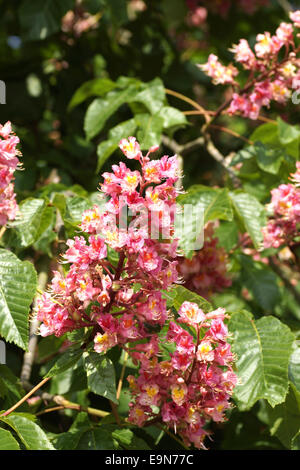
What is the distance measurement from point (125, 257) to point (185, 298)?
1.07 ft

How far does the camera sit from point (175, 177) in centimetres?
153

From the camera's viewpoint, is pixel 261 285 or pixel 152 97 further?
pixel 261 285

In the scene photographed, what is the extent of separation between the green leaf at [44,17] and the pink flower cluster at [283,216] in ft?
4.94

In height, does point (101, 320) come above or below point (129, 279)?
below

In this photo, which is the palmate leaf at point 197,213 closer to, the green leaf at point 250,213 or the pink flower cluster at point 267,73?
the green leaf at point 250,213

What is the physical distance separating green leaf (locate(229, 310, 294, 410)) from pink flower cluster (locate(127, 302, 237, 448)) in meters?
0.09

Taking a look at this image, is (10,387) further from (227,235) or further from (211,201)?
(227,235)

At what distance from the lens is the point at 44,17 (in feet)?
9.74

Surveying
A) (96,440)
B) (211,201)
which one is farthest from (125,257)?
(211,201)

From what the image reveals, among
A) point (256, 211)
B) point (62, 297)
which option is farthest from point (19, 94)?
point (62, 297)

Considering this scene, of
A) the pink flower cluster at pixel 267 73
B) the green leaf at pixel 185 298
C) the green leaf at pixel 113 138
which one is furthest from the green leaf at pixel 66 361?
the pink flower cluster at pixel 267 73

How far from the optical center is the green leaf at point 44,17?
2972mm

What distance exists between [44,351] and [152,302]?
768 millimetres
